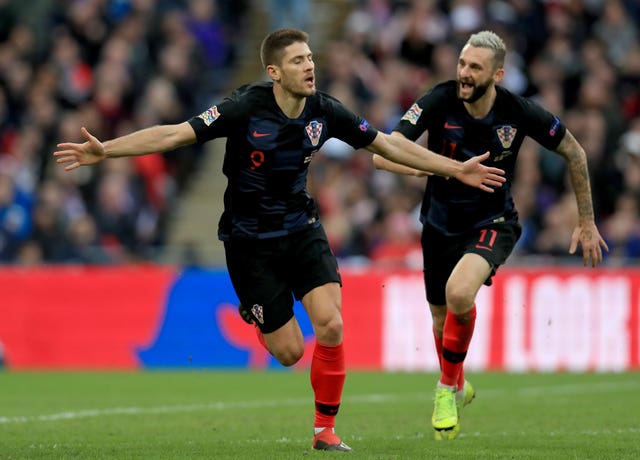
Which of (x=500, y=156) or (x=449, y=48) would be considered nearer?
(x=500, y=156)

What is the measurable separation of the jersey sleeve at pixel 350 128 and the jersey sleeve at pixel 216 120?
2.17 feet

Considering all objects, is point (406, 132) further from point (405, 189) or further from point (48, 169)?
point (48, 169)

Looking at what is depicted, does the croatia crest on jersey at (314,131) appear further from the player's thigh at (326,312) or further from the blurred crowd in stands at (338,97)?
the blurred crowd in stands at (338,97)

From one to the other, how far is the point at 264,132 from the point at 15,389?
6.95 meters

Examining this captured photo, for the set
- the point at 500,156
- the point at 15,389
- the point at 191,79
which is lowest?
the point at 15,389

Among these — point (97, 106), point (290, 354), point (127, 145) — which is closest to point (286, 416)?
point (290, 354)

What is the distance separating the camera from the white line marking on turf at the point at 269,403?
40.2ft

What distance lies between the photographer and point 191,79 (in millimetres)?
21969

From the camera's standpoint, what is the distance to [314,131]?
31.4 feet

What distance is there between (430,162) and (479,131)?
1.12 metres

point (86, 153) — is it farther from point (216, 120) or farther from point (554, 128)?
point (554, 128)

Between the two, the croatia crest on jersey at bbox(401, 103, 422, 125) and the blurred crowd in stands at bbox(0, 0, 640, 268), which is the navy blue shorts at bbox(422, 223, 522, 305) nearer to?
the croatia crest on jersey at bbox(401, 103, 422, 125)

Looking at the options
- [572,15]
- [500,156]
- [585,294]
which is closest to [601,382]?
[585,294]

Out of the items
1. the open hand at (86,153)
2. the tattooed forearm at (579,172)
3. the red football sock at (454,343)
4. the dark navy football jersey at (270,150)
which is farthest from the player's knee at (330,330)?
the tattooed forearm at (579,172)
